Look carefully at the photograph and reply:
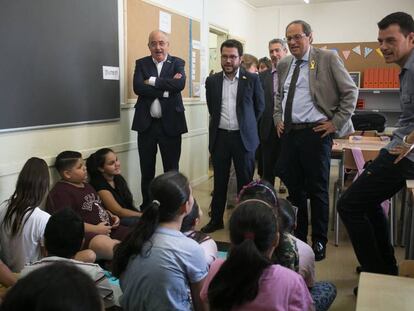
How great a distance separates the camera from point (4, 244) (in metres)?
2.16

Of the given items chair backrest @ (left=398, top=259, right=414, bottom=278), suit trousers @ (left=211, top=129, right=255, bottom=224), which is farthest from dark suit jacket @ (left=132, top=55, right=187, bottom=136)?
chair backrest @ (left=398, top=259, right=414, bottom=278)

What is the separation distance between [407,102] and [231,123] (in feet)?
5.45

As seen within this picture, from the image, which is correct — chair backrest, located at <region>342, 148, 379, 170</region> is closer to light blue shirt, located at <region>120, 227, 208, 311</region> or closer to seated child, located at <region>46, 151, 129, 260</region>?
seated child, located at <region>46, 151, 129, 260</region>

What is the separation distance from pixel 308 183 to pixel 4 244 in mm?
1894

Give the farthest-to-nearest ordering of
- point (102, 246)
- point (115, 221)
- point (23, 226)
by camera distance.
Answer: point (115, 221), point (102, 246), point (23, 226)

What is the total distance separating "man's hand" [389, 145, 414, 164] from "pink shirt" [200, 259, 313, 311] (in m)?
1.00

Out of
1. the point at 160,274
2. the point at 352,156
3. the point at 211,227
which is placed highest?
the point at 352,156

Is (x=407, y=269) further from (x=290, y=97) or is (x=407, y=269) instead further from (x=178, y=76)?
(x=178, y=76)

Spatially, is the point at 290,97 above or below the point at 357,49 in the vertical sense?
below

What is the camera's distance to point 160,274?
55.9 inches

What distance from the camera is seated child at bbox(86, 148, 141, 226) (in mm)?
2943

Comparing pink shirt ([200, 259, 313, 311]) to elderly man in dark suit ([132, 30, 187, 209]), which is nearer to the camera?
pink shirt ([200, 259, 313, 311])

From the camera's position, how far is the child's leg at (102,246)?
244cm

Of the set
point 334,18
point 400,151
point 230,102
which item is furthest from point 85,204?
point 334,18
